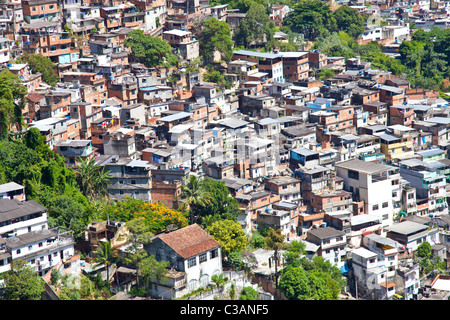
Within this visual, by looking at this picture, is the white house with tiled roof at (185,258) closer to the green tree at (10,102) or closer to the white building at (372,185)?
the green tree at (10,102)

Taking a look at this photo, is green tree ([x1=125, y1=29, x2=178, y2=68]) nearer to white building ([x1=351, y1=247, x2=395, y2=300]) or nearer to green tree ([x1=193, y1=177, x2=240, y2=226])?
green tree ([x1=193, y1=177, x2=240, y2=226])

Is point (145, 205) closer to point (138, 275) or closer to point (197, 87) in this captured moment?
point (138, 275)

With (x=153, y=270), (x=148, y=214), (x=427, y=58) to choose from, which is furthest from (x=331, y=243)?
(x=427, y=58)

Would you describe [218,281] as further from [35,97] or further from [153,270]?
[35,97]

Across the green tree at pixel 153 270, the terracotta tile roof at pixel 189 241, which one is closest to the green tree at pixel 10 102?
the terracotta tile roof at pixel 189 241

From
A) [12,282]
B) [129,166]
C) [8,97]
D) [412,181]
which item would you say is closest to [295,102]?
[412,181]

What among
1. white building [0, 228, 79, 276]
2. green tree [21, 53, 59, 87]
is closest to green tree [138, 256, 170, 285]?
white building [0, 228, 79, 276]
